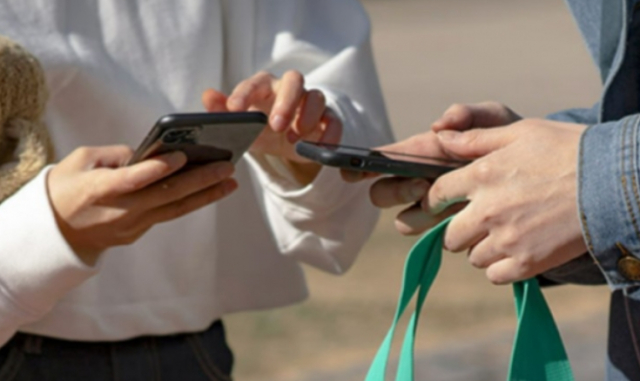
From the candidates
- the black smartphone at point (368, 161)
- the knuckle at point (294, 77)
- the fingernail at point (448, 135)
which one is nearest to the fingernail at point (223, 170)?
the black smartphone at point (368, 161)

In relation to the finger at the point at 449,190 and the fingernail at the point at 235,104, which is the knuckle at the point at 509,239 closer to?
the finger at the point at 449,190

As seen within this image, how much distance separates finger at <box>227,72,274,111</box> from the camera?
2.02 m

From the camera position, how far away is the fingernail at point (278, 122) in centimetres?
202

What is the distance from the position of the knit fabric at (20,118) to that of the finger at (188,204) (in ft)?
0.61

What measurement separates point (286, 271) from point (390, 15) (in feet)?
50.9

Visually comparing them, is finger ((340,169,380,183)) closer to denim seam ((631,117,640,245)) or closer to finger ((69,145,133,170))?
finger ((69,145,133,170))

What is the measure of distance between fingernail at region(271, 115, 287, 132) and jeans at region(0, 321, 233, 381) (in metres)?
0.44

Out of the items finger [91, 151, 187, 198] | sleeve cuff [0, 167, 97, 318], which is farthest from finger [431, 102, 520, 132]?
sleeve cuff [0, 167, 97, 318]

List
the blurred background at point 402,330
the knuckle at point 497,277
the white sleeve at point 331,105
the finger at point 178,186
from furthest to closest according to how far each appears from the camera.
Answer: the blurred background at point 402,330 < the white sleeve at point 331,105 < the finger at point 178,186 < the knuckle at point 497,277

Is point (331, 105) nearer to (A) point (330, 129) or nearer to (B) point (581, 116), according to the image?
(A) point (330, 129)

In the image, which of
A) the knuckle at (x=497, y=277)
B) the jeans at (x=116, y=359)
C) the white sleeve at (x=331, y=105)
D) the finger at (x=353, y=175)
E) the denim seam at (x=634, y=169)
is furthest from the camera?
the white sleeve at (x=331, y=105)

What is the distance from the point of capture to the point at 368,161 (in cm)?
185

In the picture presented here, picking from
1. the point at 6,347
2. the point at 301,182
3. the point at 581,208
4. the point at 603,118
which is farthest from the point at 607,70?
the point at 6,347

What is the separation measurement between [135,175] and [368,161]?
32 cm
